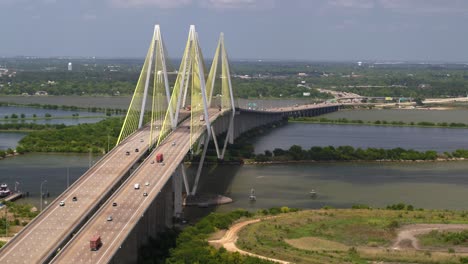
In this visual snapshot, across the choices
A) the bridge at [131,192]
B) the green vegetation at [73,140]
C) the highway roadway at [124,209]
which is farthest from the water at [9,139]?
the highway roadway at [124,209]

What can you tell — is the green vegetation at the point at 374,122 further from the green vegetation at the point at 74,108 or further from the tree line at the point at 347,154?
the tree line at the point at 347,154

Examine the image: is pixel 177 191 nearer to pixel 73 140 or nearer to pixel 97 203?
pixel 97 203

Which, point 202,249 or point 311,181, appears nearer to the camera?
point 202,249

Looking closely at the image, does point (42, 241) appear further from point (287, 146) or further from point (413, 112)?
point (413, 112)

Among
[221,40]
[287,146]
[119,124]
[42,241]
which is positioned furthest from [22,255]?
[119,124]

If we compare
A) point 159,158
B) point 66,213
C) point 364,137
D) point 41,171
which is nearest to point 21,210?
point 159,158

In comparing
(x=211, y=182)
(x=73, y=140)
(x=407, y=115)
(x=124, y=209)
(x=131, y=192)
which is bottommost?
(x=211, y=182)
